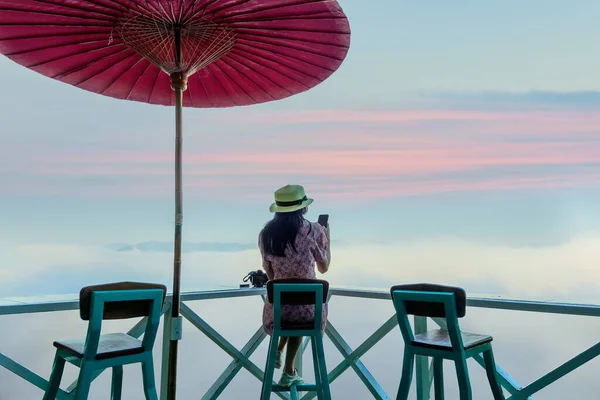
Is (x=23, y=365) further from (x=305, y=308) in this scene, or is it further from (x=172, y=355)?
(x=305, y=308)

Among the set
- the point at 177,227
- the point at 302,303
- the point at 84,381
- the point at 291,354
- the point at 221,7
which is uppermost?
the point at 221,7

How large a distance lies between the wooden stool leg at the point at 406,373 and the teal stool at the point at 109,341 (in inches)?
43.6

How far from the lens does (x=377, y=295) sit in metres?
3.36

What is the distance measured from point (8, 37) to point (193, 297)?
168 centimetres

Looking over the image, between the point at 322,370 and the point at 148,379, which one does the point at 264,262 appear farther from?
the point at 148,379

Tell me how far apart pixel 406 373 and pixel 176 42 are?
5.90 ft

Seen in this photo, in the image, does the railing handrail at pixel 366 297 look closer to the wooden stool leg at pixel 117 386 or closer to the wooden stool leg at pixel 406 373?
the wooden stool leg at pixel 117 386

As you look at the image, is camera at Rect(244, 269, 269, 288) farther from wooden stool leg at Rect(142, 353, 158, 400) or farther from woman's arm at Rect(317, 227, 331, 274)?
wooden stool leg at Rect(142, 353, 158, 400)

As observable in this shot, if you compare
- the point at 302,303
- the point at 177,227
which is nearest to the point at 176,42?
the point at 177,227

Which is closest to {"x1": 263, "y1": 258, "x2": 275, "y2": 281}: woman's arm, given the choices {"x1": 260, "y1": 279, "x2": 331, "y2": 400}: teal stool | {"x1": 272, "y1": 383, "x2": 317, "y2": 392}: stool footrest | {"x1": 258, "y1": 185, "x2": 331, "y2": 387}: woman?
{"x1": 258, "y1": 185, "x2": 331, "y2": 387}: woman

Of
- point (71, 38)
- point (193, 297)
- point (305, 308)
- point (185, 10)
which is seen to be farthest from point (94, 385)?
point (185, 10)

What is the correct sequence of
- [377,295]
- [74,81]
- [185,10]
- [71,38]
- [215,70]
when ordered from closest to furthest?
[185,10] < [71,38] < [74,81] < [215,70] < [377,295]

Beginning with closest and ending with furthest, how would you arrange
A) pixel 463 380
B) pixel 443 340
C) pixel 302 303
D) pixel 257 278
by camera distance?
pixel 463 380 → pixel 443 340 → pixel 302 303 → pixel 257 278

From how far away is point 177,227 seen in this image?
85.8 inches
